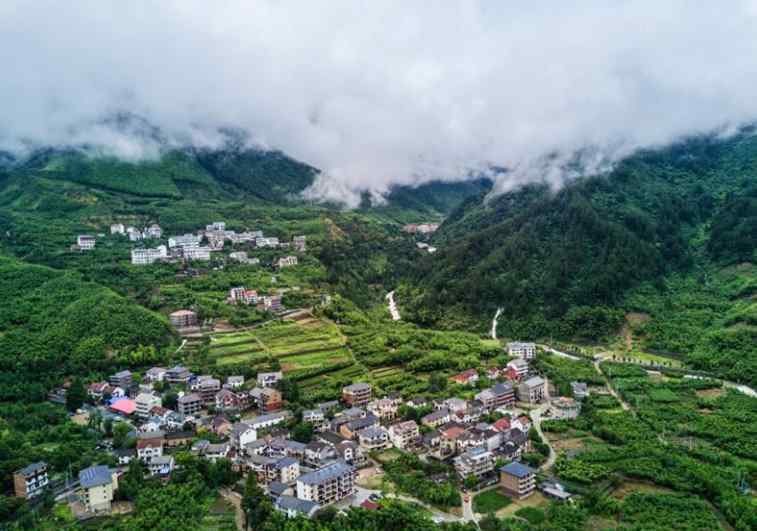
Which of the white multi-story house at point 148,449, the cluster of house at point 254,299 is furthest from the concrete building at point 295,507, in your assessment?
the cluster of house at point 254,299

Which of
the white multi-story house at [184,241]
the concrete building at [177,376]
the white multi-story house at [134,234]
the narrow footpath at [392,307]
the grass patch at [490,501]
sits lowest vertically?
the grass patch at [490,501]

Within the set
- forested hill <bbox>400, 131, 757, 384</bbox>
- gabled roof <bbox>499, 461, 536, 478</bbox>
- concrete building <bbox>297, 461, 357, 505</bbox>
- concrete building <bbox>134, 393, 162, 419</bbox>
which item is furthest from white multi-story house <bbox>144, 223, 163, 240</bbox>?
gabled roof <bbox>499, 461, 536, 478</bbox>

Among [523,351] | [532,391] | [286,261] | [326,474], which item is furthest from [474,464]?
[286,261]

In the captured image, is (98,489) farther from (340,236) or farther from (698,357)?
(340,236)

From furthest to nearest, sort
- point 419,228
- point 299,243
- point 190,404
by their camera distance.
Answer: point 419,228 → point 299,243 → point 190,404

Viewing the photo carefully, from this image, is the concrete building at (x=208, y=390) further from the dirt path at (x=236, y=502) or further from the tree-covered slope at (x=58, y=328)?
the dirt path at (x=236, y=502)

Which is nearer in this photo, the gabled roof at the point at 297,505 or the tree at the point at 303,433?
the gabled roof at the point at 297,505

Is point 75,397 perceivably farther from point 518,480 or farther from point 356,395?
point 518,480
